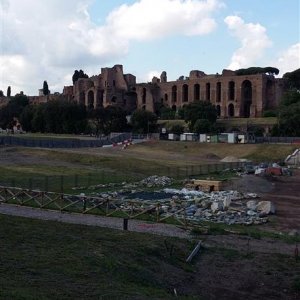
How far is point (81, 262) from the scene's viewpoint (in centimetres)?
1506

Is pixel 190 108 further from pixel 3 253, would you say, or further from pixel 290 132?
pixel 3 253

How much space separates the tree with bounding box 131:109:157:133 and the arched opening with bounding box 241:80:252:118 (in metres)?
28.6

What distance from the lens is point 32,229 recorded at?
63.5 ft

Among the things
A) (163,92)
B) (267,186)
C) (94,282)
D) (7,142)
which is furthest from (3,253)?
(163,92)

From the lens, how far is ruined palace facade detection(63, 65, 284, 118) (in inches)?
5167

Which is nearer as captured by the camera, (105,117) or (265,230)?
(265,230)

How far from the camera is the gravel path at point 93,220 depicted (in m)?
22.5

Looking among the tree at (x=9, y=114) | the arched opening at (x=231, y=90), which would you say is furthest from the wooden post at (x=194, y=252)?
the tree at (x=9, y=114)

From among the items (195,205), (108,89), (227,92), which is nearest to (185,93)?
(227,92)

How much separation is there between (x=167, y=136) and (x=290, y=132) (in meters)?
22.7

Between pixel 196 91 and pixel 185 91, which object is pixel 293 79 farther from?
pixel 185 91

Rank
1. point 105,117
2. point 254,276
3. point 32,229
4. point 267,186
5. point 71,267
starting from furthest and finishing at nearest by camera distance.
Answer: point 105,117 → point 267,186 → point 32,229 → point 254,276 → point 71,267

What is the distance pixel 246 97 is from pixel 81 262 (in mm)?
123880

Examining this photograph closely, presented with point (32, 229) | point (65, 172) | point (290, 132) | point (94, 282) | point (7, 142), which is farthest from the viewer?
point (290, 132)
